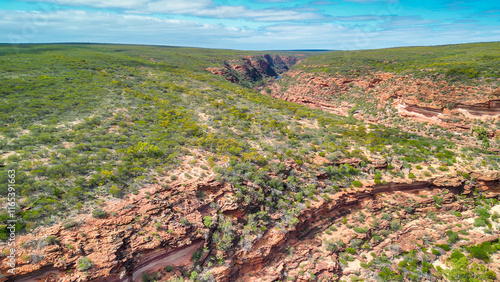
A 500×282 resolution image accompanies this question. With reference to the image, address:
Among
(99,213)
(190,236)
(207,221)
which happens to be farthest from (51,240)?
(207,221)

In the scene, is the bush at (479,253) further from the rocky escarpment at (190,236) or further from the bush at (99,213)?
the bush at (99,213)

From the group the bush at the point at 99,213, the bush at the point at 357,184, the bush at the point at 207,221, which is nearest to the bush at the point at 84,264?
the bush at the point at 99,213

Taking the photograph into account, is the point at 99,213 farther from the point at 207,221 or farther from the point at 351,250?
the point at 351,250

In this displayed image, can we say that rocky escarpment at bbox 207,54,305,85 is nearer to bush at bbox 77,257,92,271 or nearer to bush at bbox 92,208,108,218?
bush at bbox 92,208,108,218

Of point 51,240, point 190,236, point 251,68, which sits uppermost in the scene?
point 251,68

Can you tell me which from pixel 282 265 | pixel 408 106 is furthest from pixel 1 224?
pixel 408 106

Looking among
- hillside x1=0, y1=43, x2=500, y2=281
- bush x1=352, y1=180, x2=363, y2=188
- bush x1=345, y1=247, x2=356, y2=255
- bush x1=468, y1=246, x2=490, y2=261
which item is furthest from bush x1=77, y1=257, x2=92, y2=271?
bush x1=468, y1=246, x2=490, y2=261

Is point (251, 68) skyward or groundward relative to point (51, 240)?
skyward
